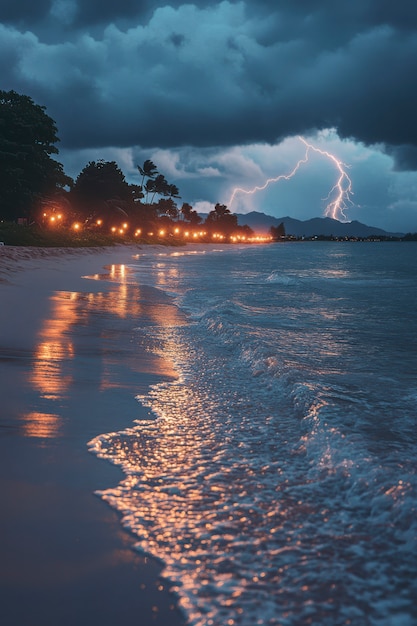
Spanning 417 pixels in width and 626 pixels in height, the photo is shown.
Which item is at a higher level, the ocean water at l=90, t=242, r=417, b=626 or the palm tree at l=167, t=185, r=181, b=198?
the palm tree at l=167, t=185, r=181, b=198

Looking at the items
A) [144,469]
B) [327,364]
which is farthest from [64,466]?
[327,364]

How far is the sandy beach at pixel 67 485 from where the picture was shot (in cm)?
264

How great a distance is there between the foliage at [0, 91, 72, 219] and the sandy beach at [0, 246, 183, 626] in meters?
49.3

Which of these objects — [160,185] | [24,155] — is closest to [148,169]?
[160,185]

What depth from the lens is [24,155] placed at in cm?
5453

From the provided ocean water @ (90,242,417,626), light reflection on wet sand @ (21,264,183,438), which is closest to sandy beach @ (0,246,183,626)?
light reflection on wet sand @ (21,264,183,438)

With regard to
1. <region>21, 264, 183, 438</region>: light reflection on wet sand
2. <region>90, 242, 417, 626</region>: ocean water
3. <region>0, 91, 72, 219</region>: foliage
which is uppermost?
<region>0, 91, 72, 219</region>: foliage

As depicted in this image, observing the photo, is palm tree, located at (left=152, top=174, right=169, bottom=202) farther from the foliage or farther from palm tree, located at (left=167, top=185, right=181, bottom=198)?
the foliage

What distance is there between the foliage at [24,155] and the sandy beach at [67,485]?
49274 millimetres

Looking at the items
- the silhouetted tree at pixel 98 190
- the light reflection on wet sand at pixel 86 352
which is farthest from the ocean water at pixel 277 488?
the silhouetted tree at pixel 98 190

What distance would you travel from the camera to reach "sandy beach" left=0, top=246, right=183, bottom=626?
8.66 ft

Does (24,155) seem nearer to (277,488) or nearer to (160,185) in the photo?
(277,488)

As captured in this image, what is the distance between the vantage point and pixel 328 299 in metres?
22.1

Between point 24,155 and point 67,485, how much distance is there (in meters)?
56.3
